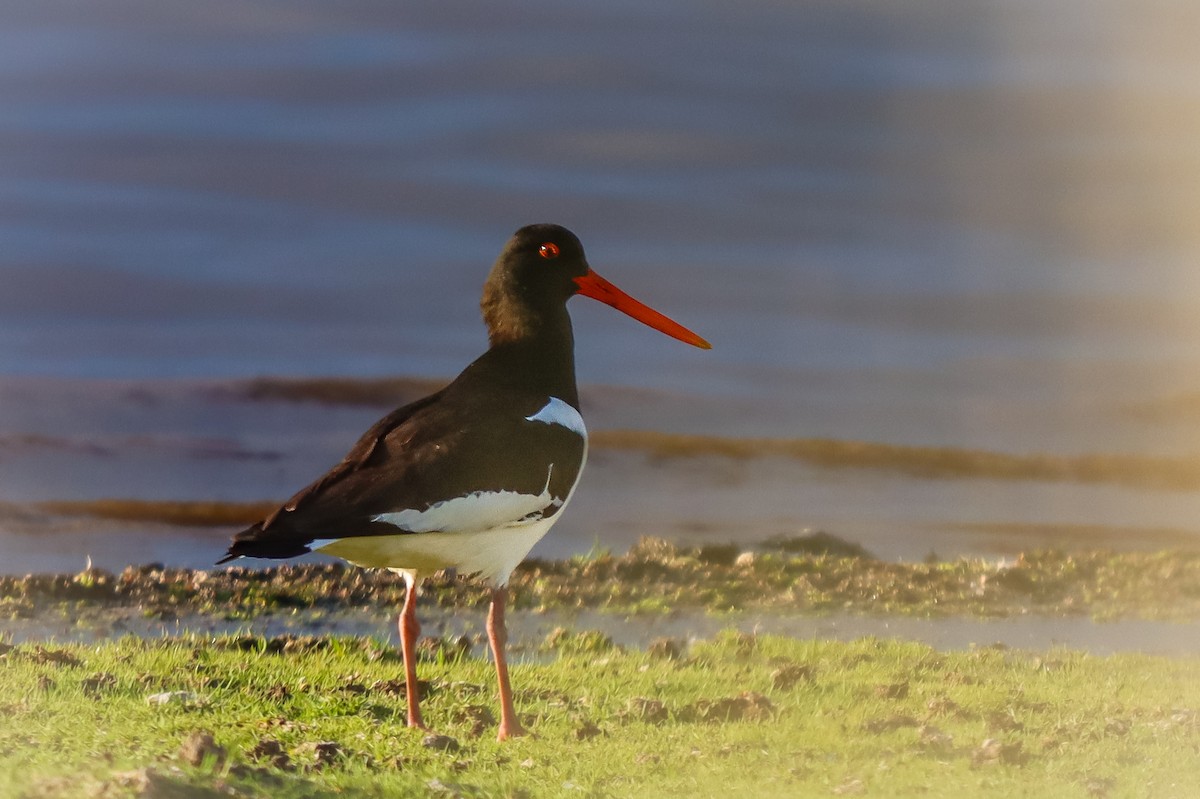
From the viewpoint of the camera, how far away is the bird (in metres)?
4.37

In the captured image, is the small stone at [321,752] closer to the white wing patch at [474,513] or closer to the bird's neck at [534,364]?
the white wing patch at [474,513]

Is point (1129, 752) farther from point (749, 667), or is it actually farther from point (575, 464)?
point (575, 464)

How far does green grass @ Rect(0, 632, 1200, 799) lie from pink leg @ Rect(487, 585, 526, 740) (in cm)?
8

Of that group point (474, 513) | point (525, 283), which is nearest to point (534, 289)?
point (525, 283)

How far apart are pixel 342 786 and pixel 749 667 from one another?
2094 millimetres

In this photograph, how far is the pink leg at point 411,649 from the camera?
454 cm

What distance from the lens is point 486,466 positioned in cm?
467

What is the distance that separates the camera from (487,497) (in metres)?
4.61

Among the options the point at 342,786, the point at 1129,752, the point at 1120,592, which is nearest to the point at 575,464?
the point at 342,786

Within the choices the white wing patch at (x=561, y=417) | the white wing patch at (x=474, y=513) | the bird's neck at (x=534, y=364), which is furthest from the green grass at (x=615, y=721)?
the bird's neck at (x=534, y=364)

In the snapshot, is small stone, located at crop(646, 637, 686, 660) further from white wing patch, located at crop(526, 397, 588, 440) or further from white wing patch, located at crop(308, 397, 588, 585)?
white wing patch, located at crop(526, 397, 588, 440)

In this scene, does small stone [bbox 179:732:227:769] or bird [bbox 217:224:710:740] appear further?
bird [bbox 217:224:710:740]

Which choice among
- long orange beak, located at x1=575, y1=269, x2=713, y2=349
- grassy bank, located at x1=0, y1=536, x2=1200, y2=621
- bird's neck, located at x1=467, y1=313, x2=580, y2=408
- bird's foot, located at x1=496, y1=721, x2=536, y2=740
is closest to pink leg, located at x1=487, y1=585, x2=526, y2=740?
bird's foot, located at x1=496, y1=721, x2=536, y2=740

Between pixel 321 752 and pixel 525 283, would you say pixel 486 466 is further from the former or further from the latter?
pixel 321 752
